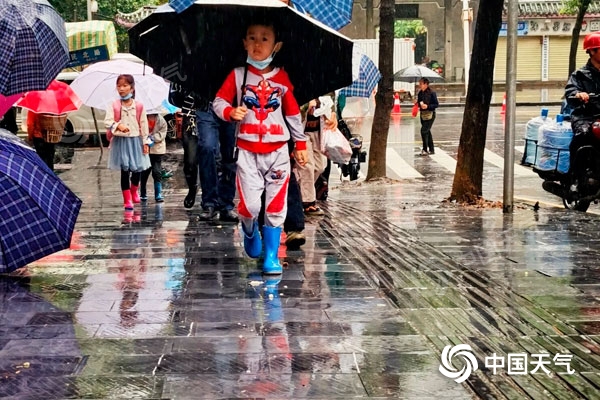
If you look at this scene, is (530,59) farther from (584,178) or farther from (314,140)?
(314,140)

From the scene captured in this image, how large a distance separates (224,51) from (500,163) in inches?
516

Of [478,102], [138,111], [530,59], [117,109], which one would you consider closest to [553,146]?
[478,102]

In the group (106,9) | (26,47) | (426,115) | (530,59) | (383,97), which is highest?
(106,9)

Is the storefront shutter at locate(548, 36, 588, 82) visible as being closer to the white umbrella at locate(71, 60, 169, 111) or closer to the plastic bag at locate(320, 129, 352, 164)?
the white umbrella at locate(71, 60, 169, 111)

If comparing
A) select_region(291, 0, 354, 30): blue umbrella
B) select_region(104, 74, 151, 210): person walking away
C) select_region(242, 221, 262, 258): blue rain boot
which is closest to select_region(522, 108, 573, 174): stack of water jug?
select_region(291, 0, 354, 30): blue umbrella

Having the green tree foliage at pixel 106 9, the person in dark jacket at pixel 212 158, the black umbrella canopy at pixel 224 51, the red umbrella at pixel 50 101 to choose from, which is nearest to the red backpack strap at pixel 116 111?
the red umbrella at pixel 50 101

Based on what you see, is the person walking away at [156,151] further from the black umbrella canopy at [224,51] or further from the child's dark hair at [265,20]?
the child's dark hair at [265,20]

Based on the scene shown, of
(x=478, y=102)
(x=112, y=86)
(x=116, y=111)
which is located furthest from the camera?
(x=112, y=86)

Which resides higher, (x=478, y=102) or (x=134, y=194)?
(x=478, y=102)

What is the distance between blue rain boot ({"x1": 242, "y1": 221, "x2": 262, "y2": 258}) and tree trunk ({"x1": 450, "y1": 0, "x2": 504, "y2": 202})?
15.7ft

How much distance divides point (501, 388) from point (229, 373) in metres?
1.16

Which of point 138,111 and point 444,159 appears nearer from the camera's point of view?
point 138,111

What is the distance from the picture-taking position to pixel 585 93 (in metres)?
10.3

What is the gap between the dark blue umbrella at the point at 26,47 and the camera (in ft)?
22.2
